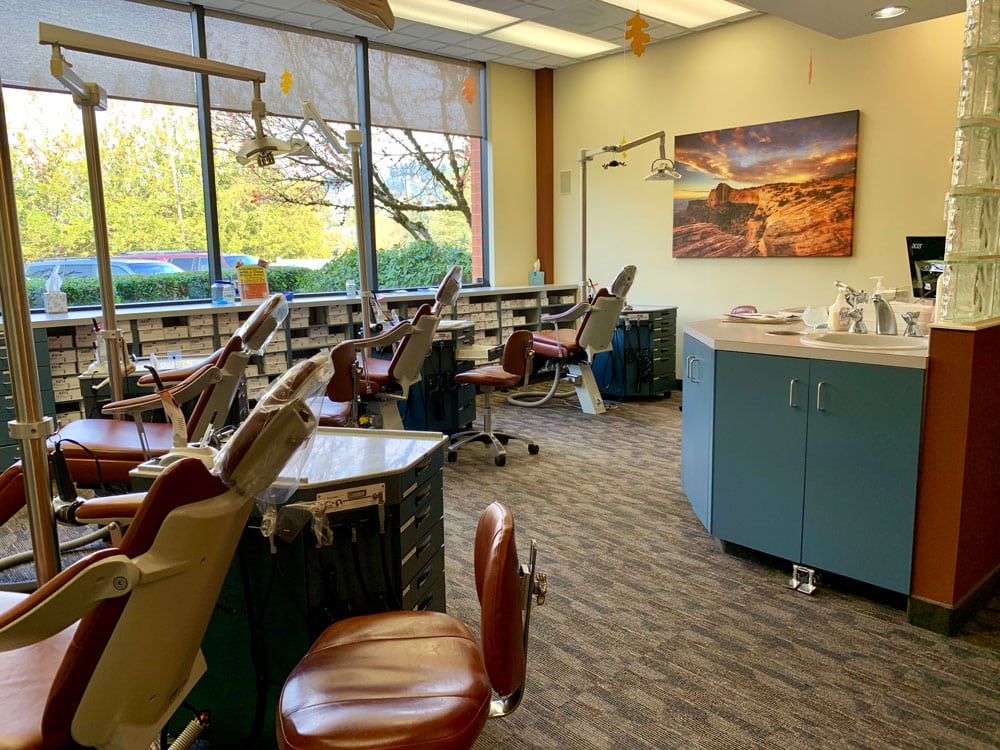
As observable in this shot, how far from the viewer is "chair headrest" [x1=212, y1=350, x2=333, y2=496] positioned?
1196 millimetres

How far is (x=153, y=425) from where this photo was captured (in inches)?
119

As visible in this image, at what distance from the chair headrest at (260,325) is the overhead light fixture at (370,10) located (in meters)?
1.44

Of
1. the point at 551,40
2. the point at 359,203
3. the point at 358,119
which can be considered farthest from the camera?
the point at 551,40

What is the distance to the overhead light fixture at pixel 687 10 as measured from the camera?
17.9ft

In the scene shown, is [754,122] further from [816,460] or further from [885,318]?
[816,460]

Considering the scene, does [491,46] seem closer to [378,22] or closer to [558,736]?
[378,22]

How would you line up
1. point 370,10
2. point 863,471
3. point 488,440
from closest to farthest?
point 370,10
point 863,471
point 488,440

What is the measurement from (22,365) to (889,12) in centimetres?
479

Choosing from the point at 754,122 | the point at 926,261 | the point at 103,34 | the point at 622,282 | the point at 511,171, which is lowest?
the point at 622,282

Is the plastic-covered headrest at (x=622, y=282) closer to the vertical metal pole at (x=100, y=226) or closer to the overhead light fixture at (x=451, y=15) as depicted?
the overhead light fixture at (x=451, y=15)

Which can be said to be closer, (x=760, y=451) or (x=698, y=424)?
(x=760, y=451)

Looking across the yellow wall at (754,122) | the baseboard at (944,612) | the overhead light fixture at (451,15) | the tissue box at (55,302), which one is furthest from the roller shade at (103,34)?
the baseboard at (944,612)

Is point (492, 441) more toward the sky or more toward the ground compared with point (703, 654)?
more toward the sky

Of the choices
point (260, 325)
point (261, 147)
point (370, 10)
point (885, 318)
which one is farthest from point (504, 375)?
point (370, 10)
